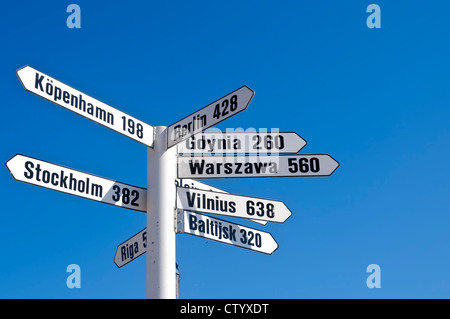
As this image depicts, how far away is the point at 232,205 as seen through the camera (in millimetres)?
7305

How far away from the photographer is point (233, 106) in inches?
271

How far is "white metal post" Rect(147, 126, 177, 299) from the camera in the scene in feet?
22.1

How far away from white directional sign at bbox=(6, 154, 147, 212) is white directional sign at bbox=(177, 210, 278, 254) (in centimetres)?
46


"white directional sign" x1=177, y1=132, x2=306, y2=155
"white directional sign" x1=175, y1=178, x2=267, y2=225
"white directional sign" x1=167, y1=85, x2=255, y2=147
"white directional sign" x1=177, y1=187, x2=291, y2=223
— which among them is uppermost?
"white directional sign" x1=167, y1=85, x2=255, y2=147

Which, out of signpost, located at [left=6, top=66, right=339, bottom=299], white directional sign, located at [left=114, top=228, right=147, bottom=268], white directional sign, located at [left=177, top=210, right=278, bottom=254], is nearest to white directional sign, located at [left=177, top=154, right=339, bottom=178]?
signpost, located at [left=6, top=66, right=339, bottom=299]

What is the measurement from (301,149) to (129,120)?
1797 mm

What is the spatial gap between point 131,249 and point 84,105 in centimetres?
166

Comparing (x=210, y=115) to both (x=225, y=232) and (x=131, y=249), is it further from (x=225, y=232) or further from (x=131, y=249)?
(x=131, y=249)

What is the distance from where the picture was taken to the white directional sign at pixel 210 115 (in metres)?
6.83

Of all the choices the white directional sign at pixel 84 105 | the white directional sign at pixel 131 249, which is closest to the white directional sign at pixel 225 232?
the white directional sign at pixel 131 249

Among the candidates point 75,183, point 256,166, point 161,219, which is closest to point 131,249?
point 161,219

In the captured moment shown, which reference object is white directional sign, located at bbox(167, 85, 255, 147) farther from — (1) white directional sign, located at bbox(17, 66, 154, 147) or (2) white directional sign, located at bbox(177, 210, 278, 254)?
(2) white directional sign, located at bbox(177, 210, 278, 254)

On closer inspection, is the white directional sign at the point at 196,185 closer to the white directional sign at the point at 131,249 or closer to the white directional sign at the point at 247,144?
the white directional sign at the point at 247,144
